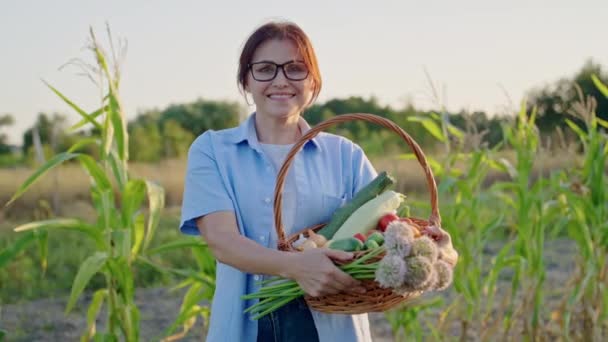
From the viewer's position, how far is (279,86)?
73.6 inches

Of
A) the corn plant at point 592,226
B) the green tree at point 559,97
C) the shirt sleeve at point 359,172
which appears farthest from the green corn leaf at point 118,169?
the green tree at point 559,97

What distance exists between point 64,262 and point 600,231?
437 centimetres

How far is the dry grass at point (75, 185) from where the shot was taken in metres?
9.08

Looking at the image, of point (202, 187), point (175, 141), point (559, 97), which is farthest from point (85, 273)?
point (559, 97)

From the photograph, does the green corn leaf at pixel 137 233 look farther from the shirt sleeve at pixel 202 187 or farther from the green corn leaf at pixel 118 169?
the shirt sleeve at pixel 202 187

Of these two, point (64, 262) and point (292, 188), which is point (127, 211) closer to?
point (292, 188)

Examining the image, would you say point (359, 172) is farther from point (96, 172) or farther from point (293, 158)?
point (96, 172)

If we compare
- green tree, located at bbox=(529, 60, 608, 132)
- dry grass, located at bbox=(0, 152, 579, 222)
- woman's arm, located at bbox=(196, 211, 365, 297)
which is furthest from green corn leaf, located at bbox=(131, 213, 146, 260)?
green tree, located at bbox=(529, 60, 608, 132)

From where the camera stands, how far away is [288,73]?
6.17 ft

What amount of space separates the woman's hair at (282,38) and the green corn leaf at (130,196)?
0.90 m

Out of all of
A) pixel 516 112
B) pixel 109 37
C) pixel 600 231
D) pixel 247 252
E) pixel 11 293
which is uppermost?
pixel 109 37

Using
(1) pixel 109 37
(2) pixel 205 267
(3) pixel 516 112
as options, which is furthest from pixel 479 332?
(1) pixel 109 37

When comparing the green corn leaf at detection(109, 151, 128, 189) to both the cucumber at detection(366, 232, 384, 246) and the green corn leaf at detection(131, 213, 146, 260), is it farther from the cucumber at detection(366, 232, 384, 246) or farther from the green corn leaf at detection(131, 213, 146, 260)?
the cucumber at detection(366, 232, 384, 246)

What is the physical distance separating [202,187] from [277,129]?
0.25 m
